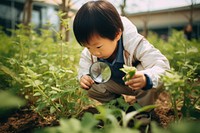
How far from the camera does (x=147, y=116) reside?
5.87 feet

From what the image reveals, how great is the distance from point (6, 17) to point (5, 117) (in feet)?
45.7

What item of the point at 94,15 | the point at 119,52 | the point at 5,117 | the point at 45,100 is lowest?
the point at 5,117

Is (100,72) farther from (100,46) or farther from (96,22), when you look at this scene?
(96,22)

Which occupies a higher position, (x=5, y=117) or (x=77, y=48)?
(x=77, y=48)

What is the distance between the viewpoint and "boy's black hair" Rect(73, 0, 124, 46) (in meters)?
1.78

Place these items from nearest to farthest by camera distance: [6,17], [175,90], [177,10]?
[175,90]
[6,17]
[177,10]

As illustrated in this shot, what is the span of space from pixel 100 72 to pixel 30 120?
25.5 inches

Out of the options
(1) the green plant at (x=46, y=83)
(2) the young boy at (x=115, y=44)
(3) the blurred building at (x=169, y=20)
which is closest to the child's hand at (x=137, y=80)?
(2) the young boy at (x=115, y=44)

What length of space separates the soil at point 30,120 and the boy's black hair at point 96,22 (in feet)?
2.11

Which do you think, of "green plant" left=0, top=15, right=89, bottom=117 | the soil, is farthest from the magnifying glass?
the soil

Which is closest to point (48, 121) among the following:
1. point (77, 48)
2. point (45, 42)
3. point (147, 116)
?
point (147, 116)

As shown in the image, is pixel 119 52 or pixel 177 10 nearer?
pixel 119 52

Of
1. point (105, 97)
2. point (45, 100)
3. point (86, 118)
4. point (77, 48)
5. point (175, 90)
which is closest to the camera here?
point (86, 118)

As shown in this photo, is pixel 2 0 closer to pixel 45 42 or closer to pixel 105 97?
pixel 45 42
